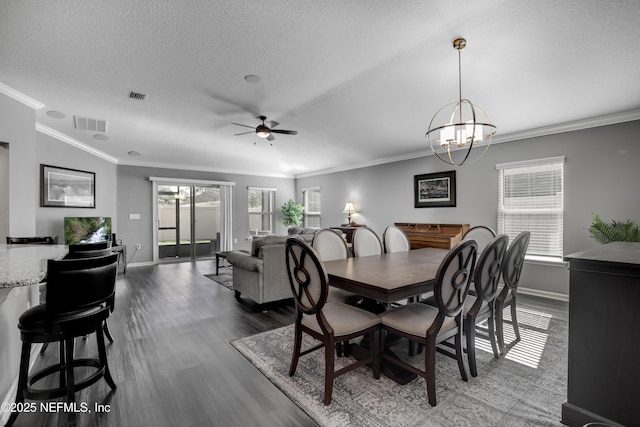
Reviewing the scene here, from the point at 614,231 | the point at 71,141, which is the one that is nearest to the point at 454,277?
the point at 614,231

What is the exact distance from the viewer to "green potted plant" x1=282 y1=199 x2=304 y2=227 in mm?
8828

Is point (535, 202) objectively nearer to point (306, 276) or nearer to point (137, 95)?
point (306, 276)

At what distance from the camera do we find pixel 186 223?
25.0 feet

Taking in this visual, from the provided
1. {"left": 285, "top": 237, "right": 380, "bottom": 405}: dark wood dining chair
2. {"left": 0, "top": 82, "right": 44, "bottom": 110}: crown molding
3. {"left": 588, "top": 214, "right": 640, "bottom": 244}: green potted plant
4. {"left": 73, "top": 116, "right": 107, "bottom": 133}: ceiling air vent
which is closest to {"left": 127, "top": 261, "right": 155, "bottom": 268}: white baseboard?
{"left": 73, "top": 116, "right": 107, "bottom": 133}: ceiling air vent

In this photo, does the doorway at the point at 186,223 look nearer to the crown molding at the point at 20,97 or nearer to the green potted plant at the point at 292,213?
the green potted plant at the point at 292,213

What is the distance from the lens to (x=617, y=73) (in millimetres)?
2908

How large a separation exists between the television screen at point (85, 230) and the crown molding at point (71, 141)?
1.39m

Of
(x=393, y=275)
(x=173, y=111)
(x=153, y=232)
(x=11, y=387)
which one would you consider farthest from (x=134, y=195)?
(x=393, y=275)

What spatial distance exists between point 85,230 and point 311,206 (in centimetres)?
561

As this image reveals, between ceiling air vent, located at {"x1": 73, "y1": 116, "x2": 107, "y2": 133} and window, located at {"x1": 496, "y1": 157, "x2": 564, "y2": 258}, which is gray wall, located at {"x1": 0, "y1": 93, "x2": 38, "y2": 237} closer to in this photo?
ceiling air vent, located at {"x1": 73, "y1": 116, "x2": 107, "y2": 133}

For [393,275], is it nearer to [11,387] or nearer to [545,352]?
[545,352]

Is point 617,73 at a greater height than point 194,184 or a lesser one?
greater

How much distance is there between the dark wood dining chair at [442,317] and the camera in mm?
1813

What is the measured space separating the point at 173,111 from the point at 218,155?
2604 millimetres
